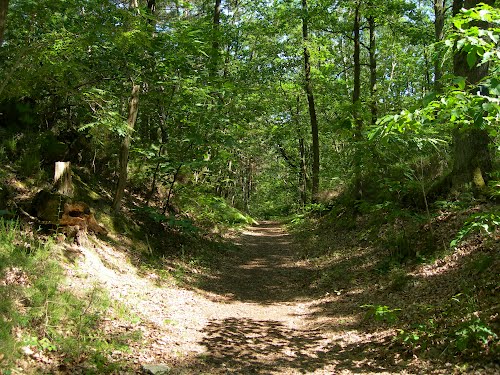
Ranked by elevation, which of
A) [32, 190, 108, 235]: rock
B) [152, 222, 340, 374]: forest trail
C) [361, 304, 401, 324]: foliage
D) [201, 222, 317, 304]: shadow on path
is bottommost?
[201, 222, 317, 304]: shadow on path

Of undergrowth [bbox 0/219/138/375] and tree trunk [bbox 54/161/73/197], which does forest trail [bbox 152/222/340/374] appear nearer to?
undergrowth [bbox 0/219/138/375]

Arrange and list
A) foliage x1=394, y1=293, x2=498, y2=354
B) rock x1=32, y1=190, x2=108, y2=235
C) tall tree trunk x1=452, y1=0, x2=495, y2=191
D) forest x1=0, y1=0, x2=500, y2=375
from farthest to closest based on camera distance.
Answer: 1. tall tree trunk x1=452, y1=0, x2=495, y2=191
2. rock x1=32, y1=190, x2=108, y2=235
3. forest x1=0, y1=0, x2=500, y2=375
4. foliage x1=394, y1=293, x2=498, y2=354

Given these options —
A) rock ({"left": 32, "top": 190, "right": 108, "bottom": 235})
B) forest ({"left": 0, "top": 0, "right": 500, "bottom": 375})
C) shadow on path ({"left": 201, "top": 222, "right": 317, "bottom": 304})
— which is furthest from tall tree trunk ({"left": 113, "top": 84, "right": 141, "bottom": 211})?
shadow on path ({"left": 201, "top": 222, "right": 317, "bottom": 304})

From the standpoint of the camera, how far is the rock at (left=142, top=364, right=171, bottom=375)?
462cm

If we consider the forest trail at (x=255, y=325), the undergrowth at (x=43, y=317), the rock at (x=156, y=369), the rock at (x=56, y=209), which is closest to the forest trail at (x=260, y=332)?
the forest trail at (x=255, y=325)

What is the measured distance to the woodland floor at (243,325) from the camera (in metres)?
5.07

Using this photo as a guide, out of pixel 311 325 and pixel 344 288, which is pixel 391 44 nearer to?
pixel 344 288

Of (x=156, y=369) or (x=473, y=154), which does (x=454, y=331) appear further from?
(x=473, y=154)

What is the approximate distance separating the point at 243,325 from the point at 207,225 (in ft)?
29.6

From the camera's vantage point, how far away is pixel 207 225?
51.8 feet

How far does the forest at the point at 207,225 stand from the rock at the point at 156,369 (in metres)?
0.02

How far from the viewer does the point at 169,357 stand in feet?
17.1

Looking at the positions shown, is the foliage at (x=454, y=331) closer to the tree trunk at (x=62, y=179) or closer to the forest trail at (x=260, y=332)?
the forest trail at (x=260, y=332)

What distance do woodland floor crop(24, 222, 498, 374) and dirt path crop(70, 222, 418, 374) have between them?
2 centimetres
